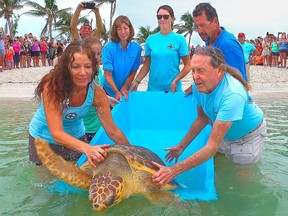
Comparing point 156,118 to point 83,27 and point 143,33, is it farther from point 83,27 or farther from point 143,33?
point 143,33

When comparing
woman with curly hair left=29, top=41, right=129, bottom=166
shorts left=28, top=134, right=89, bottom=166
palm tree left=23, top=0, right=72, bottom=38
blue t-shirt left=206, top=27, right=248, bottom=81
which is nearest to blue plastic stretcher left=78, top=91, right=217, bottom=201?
shorts left=28, top=134, right=89, bottom=166

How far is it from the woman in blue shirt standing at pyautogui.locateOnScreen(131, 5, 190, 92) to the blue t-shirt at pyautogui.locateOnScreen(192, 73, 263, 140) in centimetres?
132

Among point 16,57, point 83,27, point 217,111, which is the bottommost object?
point 217,111

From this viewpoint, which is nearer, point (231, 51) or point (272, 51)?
point (231, 51)

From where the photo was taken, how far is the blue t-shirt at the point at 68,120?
115 inches

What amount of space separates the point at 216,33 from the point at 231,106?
Answer: 1.20 m

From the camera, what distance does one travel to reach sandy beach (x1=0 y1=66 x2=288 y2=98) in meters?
10.4

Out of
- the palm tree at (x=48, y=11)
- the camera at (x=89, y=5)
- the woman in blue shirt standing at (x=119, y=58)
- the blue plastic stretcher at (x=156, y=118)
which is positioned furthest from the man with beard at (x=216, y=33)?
the palm tree at (x=48, y=11)

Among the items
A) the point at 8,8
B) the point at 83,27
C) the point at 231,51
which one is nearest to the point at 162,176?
the point at 231,51

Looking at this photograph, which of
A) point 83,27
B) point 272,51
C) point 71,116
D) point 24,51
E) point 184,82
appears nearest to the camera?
point 71,116

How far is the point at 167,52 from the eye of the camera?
4367 millimetres

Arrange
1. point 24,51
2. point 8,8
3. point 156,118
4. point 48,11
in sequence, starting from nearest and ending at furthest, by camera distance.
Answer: point 156,118
point 24,51
point 8,8
point 48,11

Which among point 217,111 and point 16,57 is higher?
point 16,57

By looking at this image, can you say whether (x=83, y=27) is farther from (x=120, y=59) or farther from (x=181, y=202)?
(x=181, y=202)
